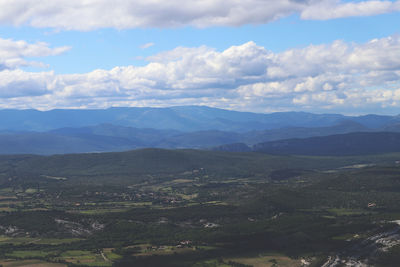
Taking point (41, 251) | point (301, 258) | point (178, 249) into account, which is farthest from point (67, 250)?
point (301, 258)

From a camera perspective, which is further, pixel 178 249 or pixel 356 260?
pixel 178 249

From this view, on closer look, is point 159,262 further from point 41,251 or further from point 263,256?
point 41,251

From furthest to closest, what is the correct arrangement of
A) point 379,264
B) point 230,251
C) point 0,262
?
point 230,251 → point 0,262 → point 379,264

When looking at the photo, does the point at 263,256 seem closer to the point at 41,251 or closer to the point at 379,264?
the point at 379,264

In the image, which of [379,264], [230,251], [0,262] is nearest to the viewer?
[379,264]

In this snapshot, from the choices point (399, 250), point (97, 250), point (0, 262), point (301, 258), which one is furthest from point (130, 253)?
point (399, 250)

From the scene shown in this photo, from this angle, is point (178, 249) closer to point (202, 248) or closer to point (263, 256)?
point (202, 248)

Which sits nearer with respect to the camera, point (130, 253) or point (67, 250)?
point (130, 253)

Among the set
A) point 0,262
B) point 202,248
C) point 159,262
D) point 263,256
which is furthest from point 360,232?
point 0,262
